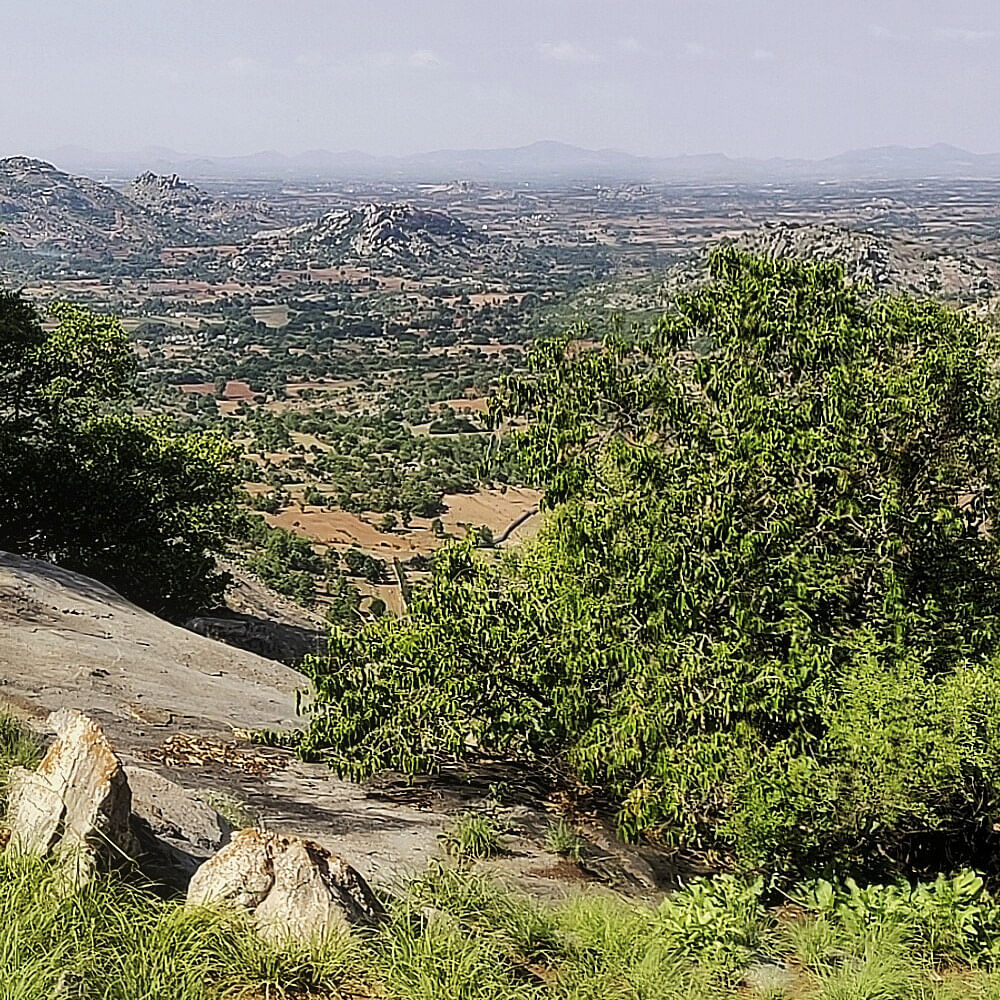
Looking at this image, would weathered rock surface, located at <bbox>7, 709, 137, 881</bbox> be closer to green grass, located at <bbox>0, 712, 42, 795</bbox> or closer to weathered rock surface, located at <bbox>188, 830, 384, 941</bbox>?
weathered rock surface, located at <bbox>188, 830, 384, 941</bbox>

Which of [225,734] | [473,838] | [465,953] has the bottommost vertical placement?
[225,734]

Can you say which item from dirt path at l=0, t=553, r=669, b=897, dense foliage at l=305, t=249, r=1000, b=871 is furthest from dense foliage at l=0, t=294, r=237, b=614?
dense foliage at l=305, t=249, r=1000, b=871

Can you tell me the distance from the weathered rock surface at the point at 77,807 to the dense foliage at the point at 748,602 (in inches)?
153

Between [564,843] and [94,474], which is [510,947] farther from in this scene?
[94,474]

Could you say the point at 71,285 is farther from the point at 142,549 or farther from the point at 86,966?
the point at 86,966

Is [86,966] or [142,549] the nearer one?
[86,966]

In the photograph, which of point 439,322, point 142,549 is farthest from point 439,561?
point 439,322

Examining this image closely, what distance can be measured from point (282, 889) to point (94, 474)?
16313 mm

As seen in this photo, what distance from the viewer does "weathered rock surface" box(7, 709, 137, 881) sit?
18.6 ft

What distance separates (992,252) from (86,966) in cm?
15747

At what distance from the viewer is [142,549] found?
68.4 feet

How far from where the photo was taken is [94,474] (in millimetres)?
20547

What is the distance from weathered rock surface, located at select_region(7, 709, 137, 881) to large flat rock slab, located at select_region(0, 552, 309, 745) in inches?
183

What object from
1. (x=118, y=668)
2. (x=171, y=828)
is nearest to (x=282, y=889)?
(x=171, y=828)
